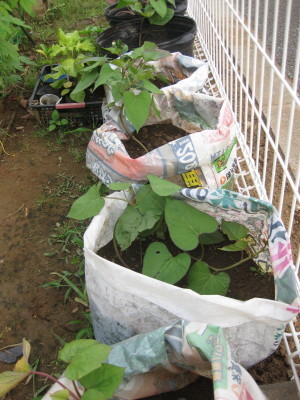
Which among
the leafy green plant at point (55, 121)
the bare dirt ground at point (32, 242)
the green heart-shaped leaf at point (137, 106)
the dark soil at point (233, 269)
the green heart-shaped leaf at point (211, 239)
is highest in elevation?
the green heart-shaped leaf at point (137, 106)

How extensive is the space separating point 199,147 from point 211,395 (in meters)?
0.72

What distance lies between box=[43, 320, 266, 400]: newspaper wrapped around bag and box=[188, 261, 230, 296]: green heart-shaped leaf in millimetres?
202

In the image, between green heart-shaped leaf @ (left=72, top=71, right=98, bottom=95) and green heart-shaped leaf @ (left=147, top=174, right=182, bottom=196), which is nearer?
green heart-shaped leaf @ (left=147, top=174, right=182, bottom=196)

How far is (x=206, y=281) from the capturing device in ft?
3.59

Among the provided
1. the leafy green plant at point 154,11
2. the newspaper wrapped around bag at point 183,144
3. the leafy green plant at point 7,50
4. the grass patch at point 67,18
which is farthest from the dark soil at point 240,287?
the grass patch at point 67,18

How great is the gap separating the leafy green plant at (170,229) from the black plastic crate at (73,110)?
1199 millimetres

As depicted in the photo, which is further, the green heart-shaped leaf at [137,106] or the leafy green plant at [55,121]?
the leafy green plant at [55,121]

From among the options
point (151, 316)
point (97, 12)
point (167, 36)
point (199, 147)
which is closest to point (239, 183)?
point (199, 147)

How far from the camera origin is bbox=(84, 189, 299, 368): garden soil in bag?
0.92m

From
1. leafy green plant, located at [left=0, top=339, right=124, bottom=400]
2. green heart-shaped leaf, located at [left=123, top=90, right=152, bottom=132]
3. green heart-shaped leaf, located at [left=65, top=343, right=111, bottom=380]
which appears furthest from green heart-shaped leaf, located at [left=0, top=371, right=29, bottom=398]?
green heart-shaped leaf, located at [left=123, top=90, right=152, bottom=132]

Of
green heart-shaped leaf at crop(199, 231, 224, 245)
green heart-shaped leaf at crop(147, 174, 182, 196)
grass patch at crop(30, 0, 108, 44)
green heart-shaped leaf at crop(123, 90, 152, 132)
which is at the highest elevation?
green heart-shaped leaf at crop(123, 90, 152, 132)

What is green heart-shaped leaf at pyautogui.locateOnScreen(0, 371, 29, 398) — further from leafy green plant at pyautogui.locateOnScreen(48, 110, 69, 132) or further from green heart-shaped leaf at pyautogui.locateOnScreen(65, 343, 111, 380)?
leafy green plant at pyautogui.locateOnScreen(48, 110, 69, 132)

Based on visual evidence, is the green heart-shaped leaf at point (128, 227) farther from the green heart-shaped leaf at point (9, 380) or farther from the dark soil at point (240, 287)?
the green heart-shaped leaf at point (9, 380)

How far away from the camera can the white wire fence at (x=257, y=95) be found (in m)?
1.36
